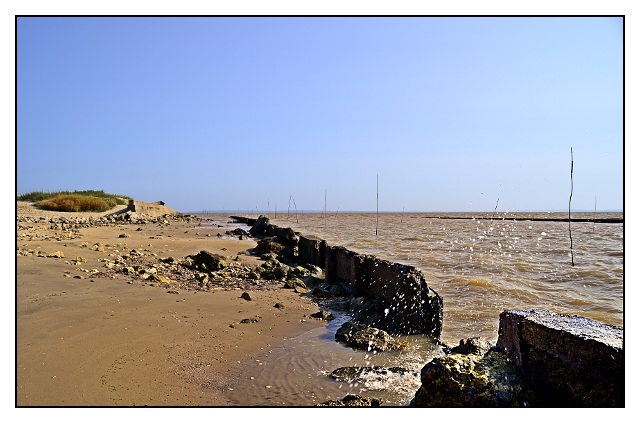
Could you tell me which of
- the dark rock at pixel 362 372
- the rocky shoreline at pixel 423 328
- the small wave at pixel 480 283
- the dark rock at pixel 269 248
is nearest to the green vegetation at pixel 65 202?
the rocky shoreline at pixel 423 328

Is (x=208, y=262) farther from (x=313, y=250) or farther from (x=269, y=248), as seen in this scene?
(x=269, y=248)

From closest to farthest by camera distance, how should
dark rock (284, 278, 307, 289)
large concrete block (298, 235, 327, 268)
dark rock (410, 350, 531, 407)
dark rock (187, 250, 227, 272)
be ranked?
dark rock (410, 350, 531, 407) → dark rock (284, 278, 307, 289) → dark rock (187, 250, 227, 272) → large concrete block (298, 235, 327, 268)

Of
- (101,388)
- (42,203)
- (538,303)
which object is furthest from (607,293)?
(42,203)

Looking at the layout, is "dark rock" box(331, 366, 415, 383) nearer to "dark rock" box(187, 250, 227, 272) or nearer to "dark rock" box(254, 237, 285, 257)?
"dark rock" box(187, 250, 227, 272)

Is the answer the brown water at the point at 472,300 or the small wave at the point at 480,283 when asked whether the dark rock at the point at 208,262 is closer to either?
the brown water at the point at 472,300

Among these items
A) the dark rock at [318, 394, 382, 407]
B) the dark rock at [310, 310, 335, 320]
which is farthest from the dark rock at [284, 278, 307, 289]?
the dark rock at [318, 394, 382, 407]

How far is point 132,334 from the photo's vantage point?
518 centimetres

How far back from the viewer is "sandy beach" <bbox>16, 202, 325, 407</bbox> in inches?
149

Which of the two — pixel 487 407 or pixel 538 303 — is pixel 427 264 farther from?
pixel 487 407

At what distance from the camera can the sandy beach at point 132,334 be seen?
12.4ft

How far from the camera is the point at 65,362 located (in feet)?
13.8

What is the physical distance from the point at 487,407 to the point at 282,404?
167 centimetres

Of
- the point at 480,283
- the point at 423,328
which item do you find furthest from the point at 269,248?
the point at 423,328

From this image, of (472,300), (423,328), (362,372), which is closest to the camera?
(362,372)
